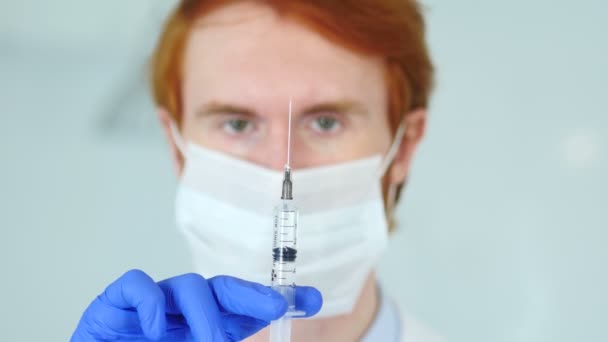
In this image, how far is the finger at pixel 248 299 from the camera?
3.28 ft

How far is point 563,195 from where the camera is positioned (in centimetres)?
204

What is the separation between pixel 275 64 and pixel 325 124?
173 millimetres

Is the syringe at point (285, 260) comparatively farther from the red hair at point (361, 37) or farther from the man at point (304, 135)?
the red hair at point (361, 37)

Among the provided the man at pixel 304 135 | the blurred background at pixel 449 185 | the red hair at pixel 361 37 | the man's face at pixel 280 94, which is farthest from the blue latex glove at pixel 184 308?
the blurred background at pixel 449 185

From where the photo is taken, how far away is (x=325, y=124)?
1485mm

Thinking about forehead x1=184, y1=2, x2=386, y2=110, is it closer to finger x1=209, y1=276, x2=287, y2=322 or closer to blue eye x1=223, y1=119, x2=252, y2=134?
blue eye x1=223, y1=119, x2=252, y2=134

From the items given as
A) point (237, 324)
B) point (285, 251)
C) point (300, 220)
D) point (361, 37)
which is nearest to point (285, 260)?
point (285, 251)

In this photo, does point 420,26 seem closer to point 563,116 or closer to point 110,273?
point 563,116

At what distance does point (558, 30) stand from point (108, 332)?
1673 mm

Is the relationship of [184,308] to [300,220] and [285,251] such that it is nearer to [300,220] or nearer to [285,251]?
[285,251]

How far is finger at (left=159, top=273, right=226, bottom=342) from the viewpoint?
3.30 feet

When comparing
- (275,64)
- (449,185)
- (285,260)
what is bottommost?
(285,260)

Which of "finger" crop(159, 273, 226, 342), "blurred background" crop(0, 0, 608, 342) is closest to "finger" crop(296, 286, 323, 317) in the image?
"finger" crop(159, 273, 226, 342)

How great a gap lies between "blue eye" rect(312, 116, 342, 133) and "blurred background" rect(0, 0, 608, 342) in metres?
0.70
